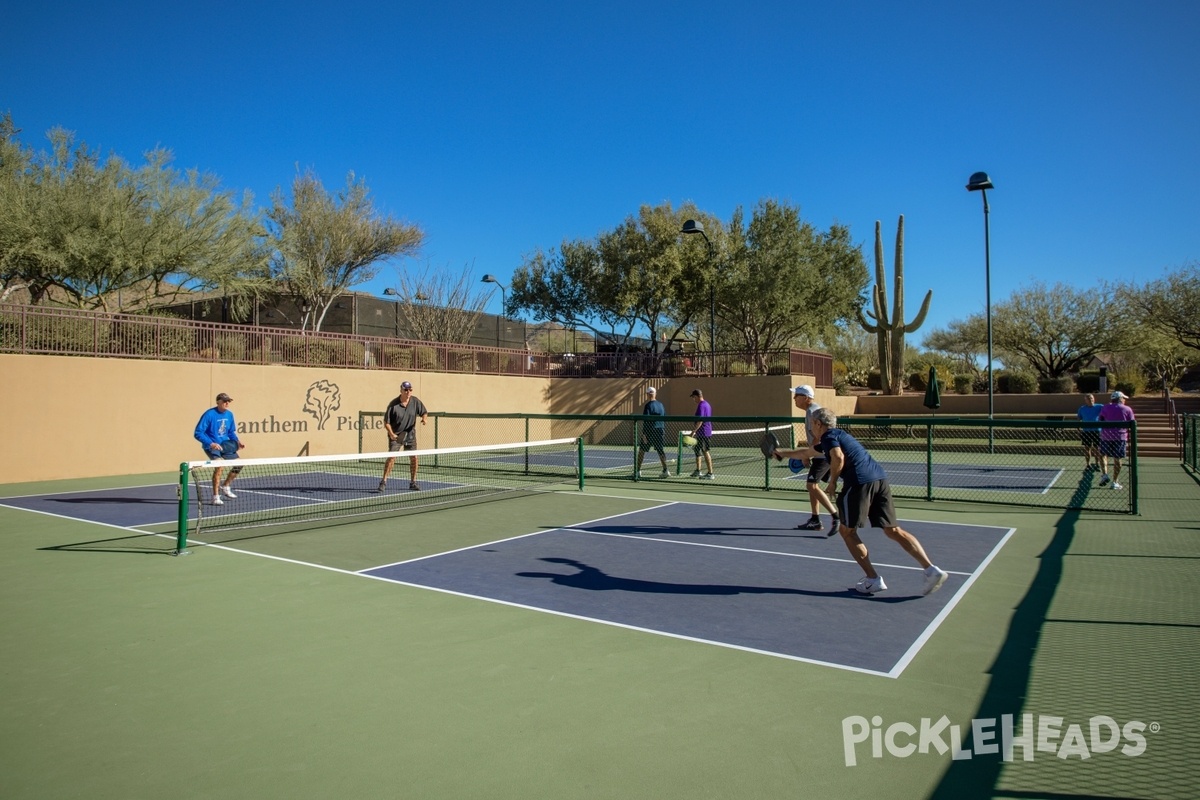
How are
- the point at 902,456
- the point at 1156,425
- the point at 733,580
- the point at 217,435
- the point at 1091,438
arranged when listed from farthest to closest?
1. the point at 1156,425
2. the point at 902,456
3. the point at 1091,438
4. the point at 217,435
5. the point at 733,580

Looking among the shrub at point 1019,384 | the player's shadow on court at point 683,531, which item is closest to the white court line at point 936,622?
the player's shadow on court at point 683,531

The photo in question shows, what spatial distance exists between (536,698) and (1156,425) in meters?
29.8

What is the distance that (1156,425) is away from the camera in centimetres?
2678

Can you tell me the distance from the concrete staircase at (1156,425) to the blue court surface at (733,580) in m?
17.9

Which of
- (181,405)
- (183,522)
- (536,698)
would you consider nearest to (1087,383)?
(181,405)

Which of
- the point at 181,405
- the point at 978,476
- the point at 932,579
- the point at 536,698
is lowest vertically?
the point at 536,698

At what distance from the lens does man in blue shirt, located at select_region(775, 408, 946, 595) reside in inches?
267

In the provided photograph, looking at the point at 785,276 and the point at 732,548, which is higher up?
the point at 785,276

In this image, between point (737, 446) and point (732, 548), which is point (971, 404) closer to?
point (737, 446)

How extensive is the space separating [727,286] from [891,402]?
357 inches

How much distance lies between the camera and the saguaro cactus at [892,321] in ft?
112

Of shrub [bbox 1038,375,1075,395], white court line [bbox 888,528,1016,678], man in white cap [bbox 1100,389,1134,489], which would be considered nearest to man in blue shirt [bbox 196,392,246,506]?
white court line [bbox 888,528,1016,678]

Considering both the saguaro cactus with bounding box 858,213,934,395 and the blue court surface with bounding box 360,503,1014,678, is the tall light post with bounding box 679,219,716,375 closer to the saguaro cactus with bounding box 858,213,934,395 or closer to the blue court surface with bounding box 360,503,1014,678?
the saguaro cactus with bounding box 858,213,934,395

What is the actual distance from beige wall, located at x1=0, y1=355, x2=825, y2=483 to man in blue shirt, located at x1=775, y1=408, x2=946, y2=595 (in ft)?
57.3
